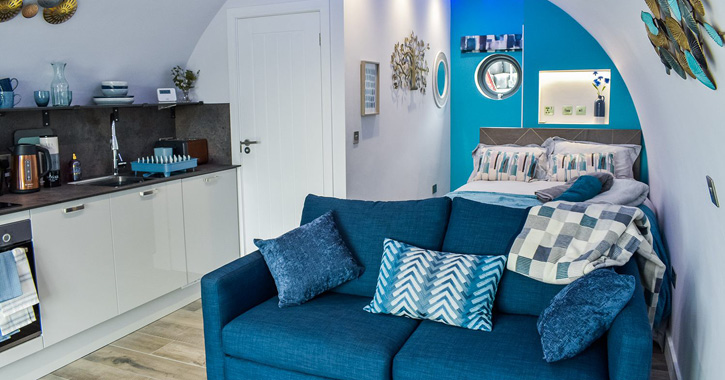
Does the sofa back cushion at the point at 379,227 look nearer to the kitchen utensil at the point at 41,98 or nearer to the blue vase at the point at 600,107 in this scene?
the kitchen utensil at the point at 41,98

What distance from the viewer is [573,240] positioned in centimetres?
276

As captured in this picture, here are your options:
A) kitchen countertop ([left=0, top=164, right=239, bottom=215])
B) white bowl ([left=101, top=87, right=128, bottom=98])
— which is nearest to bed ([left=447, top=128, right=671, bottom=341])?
kitchen countertop ([left=0, top=164, right=239, bottom=215])

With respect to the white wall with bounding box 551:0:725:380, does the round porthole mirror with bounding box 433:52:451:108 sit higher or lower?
higher

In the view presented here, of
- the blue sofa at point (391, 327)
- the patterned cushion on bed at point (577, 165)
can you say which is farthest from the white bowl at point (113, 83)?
the patterned cushion on bed at point (577, 165)

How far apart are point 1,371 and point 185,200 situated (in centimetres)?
159

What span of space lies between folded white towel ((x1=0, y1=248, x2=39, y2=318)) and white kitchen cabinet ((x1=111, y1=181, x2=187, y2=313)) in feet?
2.09

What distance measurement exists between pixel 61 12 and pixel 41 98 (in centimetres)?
54

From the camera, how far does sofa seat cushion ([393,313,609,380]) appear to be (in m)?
2.24

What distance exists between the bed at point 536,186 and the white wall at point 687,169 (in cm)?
8

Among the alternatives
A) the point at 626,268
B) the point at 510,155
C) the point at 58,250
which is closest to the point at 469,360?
the point at 626,268

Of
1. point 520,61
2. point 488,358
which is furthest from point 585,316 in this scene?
point 520,61

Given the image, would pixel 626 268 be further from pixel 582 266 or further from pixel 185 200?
pixel 185 200

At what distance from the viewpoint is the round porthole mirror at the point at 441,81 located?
6961mm

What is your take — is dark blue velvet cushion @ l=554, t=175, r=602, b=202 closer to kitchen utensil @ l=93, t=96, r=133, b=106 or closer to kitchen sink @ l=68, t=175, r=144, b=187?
kitchen sink @ l=68, t=175, r=144, b=187
